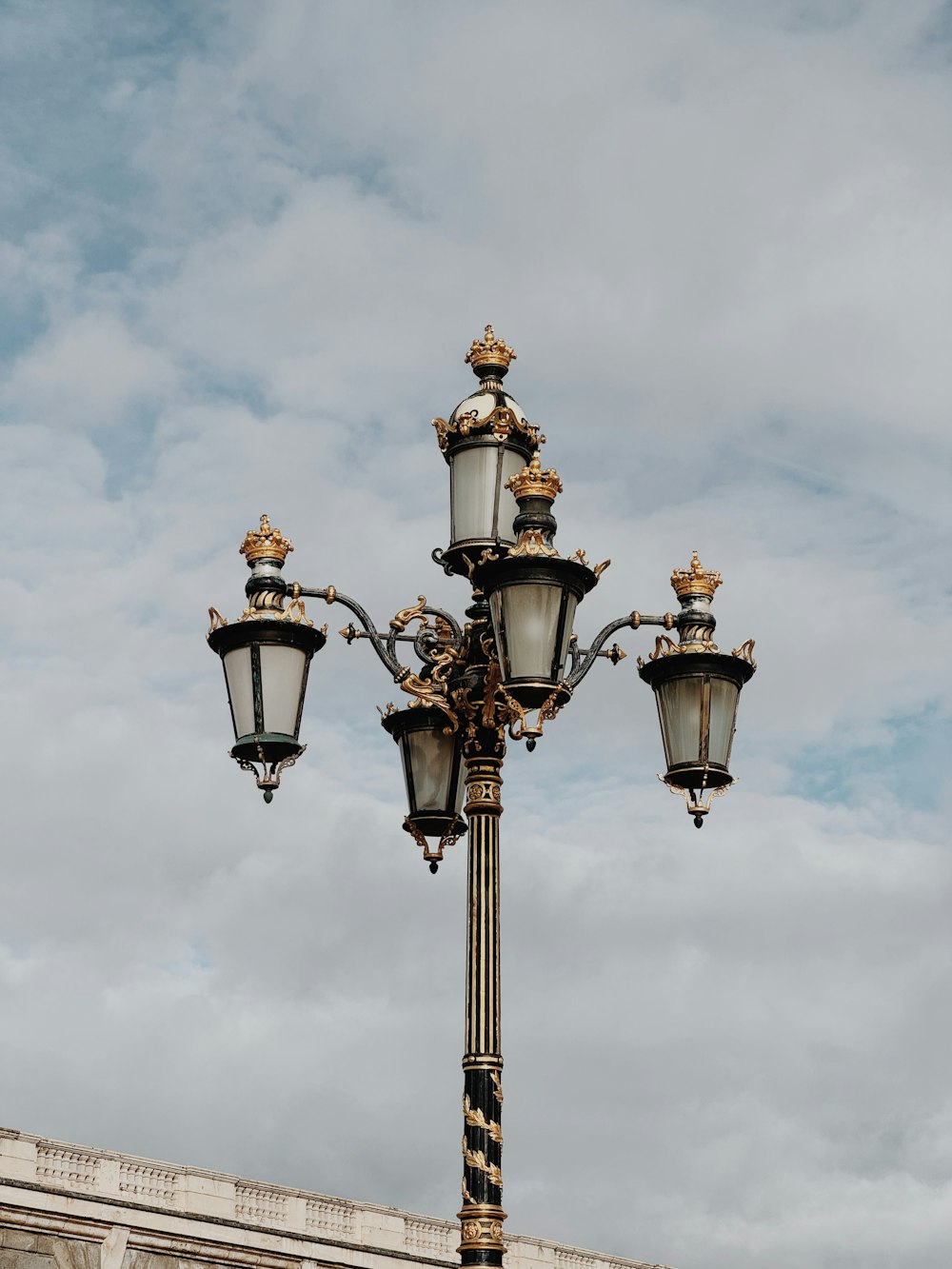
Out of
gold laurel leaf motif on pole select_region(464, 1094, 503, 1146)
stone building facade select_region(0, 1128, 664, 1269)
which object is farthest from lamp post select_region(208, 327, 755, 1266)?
stone building facade select_region(0, 1128, 664, 1269)

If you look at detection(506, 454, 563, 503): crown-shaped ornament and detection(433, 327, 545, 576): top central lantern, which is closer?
detection(506, 454, 563, 503): crown-shaped ornament

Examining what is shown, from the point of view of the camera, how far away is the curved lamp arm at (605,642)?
10.6 metres

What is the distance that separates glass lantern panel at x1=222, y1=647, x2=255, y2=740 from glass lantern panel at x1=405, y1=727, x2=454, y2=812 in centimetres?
158

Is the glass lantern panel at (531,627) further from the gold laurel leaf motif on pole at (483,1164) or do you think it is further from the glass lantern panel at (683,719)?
the gold laurel leaf motif on pole at (483,1164)

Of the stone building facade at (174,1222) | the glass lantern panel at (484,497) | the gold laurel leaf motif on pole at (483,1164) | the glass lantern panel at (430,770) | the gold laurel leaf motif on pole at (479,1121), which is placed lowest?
the gold laurel leaf motif on pole at (483,1164)

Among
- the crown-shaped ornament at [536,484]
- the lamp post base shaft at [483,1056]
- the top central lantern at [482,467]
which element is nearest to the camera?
the lamp post base shaft at [483,1056]

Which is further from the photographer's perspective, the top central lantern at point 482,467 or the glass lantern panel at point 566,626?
the top central lantern at point 482,467

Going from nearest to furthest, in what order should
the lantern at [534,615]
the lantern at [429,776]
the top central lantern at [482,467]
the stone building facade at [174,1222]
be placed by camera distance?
the lantern at [534,615], the top central lantern at [482,467], the lantern at [429,776], the stone building facade at [174,1222]

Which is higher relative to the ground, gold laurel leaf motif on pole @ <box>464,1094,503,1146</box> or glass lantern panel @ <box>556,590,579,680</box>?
glass lantern panel @ <box>556,590,579,680</box>

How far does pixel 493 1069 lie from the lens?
394 inches

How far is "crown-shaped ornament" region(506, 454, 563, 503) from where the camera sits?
1062 cm

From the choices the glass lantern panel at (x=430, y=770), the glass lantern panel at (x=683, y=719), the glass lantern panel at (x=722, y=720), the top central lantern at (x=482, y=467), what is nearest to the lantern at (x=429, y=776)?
the glass lantern panel at (x=430, y=770)

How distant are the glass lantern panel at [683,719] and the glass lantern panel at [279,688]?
6.38ft

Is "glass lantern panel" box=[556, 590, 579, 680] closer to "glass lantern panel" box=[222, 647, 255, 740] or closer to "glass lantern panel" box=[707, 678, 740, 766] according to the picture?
"glass lantern panel" box=[707, 678, 740, 766]
